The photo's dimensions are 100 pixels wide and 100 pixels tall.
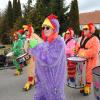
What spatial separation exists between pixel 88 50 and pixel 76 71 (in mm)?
566

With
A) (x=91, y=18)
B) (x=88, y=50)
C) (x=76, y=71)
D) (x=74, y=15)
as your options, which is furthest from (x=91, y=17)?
(x=76, y=71)

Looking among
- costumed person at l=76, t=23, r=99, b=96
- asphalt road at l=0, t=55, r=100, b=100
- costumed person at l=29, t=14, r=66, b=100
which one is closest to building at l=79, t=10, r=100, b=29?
asphalt road at l=0, t=55, r=100, b=100

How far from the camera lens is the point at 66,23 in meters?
30.6

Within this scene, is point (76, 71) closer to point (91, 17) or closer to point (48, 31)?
point (48, 31)

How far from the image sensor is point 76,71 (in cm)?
791

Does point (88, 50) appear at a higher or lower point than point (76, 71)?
higher

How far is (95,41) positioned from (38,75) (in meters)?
2.96

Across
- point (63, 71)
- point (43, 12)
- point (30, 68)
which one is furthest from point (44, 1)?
point (63, 71)

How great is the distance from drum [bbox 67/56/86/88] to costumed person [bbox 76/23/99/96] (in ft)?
0.50

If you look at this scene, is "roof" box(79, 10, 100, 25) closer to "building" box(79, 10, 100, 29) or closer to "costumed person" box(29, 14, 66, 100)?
"building" box(79, 10, 100, 29)

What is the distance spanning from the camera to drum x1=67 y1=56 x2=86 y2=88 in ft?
25.7

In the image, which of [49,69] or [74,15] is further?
[74,15]

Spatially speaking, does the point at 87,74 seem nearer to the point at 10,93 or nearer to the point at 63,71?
the point at 10,93

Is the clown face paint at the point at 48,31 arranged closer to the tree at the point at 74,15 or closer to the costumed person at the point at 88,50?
the costumed person at the point at 88,50
